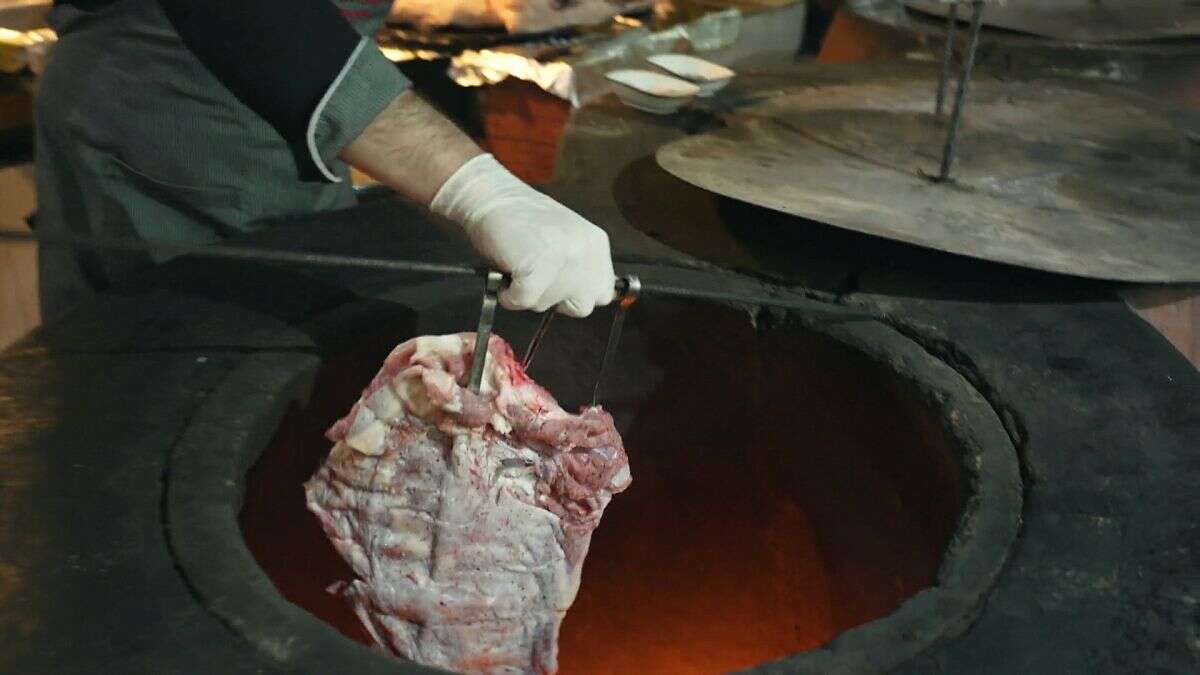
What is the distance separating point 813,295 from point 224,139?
1.19 meters

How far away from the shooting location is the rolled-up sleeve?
4.87 feet

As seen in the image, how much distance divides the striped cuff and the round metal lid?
58cm

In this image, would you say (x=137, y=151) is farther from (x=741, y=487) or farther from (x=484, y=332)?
(x=741, y=487)

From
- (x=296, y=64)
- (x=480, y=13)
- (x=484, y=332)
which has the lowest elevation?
(x=480, y=13)

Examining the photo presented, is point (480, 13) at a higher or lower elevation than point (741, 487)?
higher

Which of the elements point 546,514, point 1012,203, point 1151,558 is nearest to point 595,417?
point 546,514

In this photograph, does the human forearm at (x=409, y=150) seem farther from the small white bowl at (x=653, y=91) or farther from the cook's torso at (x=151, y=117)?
the small white bowl at (x=653, y=91)

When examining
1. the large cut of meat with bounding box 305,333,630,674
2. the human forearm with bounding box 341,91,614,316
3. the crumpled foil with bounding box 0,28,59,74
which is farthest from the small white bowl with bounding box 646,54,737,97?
the crumpled foil with bounding box 0,28,59,74

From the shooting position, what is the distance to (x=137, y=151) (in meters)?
2.06

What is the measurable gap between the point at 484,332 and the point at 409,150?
39cm

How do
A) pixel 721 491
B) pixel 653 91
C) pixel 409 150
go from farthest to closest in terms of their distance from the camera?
pixel 653 91 → pixel 721 491 → pixel 409 150

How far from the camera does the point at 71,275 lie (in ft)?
6.94

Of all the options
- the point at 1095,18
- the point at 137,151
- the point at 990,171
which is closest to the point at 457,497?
the point at 137,151

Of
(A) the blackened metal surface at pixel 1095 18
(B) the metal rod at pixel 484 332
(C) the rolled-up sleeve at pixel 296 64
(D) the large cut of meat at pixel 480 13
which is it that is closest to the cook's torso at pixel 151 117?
(C) the rolled-up sleeve at pixel 296 64
